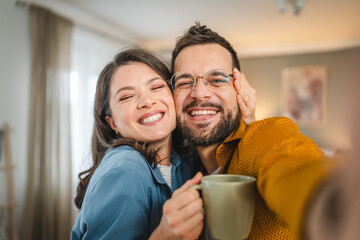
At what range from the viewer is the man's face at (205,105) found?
4.04 feet

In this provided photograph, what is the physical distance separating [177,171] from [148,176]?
1.20ft

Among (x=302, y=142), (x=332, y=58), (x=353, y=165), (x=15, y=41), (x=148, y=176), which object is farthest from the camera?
(x=332, y=58)

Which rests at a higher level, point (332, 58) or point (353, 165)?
point (332, 58)

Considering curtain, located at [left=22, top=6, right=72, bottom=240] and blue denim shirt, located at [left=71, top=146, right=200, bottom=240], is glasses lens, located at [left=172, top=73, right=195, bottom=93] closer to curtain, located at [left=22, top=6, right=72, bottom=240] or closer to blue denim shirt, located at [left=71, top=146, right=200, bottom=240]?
blue denim shirt, located at [left=71, top=146, right=200, bottom=240]

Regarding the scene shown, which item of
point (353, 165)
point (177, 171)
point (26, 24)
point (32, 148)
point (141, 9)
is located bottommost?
point (32, 148)

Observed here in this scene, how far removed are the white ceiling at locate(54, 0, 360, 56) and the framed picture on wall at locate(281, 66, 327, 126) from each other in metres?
0.51

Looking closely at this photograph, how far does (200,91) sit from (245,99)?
22cm

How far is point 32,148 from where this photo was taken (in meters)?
3.13

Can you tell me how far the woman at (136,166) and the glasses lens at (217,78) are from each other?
21 centimetres

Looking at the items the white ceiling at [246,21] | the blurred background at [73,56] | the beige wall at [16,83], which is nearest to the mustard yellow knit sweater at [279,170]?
the blurred background at [73,56]

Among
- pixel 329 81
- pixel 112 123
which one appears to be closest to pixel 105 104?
pixel 112 123

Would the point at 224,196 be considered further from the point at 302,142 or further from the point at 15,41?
the point at 15,41

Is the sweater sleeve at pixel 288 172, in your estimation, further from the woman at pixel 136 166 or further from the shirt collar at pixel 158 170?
the shirt collar at pixel 158 170

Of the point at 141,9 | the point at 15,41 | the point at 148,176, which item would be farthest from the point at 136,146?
the point at 141,9
